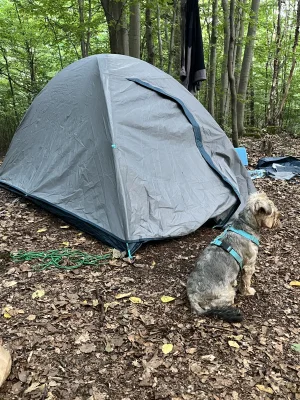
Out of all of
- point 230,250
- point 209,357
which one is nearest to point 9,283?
point 209,357

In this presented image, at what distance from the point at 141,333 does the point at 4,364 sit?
111 cm

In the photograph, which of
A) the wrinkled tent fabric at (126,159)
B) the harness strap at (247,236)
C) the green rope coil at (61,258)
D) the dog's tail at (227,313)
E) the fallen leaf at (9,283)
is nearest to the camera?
the dog's tail at (227,313)

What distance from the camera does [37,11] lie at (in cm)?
805

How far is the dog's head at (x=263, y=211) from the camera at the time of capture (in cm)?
323

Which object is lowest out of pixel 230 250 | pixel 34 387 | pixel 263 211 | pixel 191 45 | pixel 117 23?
pixel 34 387

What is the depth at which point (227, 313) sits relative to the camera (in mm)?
3053

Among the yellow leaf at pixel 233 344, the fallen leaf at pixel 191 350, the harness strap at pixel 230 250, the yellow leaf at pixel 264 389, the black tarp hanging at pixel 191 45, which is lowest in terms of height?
the yellow leaf at pixel 233 344

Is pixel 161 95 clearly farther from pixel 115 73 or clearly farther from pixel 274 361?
pixel 274 361

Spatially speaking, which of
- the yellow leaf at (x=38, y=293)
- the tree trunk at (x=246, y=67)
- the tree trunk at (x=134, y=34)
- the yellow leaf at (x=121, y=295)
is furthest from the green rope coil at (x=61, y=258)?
the tree trunk at (x=246, y=67)

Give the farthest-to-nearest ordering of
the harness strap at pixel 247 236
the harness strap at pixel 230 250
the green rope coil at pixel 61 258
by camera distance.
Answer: the green rope coil at pixel 61 258, the harness strap at pixel 247 236, the harness strap at pixel 230 250

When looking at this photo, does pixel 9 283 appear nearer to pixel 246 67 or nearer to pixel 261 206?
pixel 261 206

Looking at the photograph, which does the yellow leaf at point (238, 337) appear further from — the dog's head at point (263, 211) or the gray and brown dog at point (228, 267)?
the dog's head at point (263, 211)

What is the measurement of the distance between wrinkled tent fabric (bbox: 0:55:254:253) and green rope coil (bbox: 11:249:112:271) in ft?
1.10

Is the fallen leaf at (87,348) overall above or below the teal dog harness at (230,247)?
below
